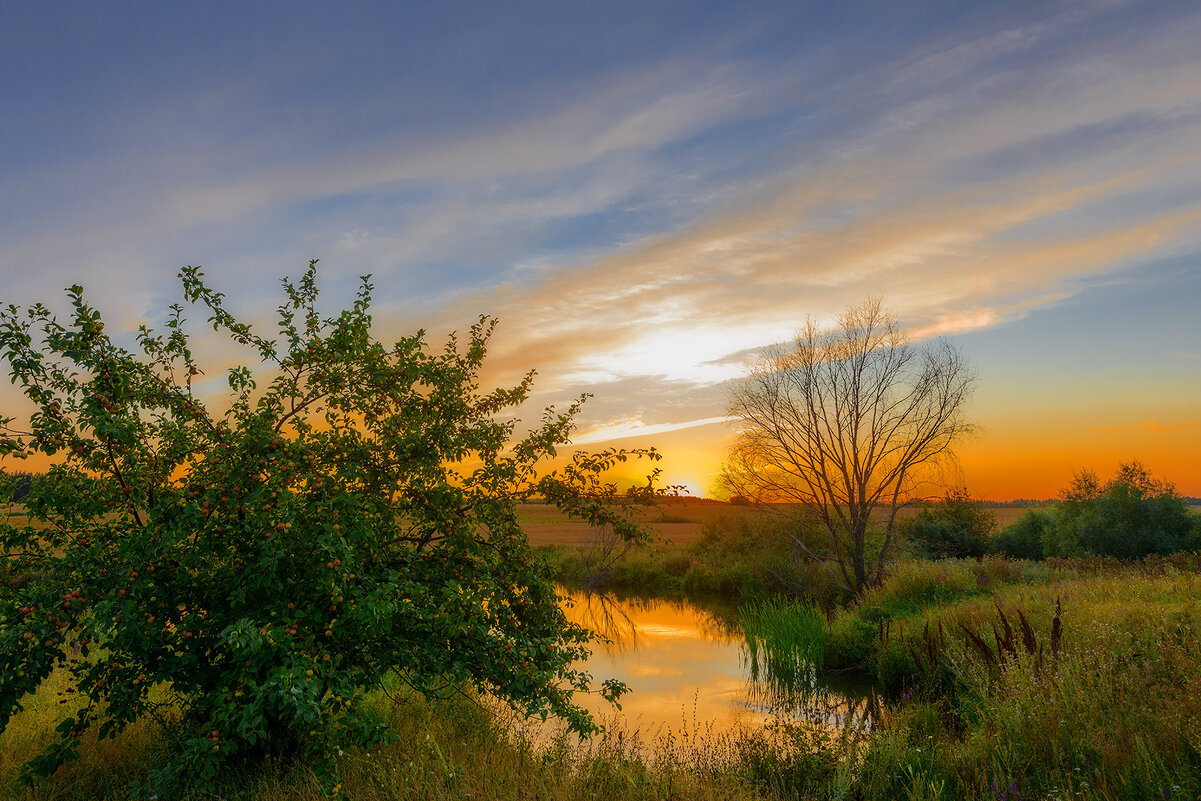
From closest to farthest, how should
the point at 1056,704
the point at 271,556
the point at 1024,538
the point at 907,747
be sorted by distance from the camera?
the point at 271,556, the point at 1056,704, the point at 907,747, the point at 1024,538

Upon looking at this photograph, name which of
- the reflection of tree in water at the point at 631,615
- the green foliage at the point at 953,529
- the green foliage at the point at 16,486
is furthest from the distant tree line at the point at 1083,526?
the green foliage at the point at 16,486

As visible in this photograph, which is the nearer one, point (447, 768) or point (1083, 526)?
point (447, 768)

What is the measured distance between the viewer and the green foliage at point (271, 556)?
6.22 metres

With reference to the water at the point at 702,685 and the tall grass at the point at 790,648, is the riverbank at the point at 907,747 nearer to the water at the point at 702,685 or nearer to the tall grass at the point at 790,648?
the water at the point at 702,685

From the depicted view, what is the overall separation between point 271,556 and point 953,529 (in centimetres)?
3385

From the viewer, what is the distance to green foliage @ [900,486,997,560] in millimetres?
32625

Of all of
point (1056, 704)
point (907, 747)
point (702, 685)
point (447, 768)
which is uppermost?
point (447, 768)

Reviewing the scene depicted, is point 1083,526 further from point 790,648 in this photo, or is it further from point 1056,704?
point 1056,704

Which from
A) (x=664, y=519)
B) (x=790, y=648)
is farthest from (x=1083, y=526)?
(x=664, y=519)

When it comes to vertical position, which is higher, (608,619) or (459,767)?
(459,767)

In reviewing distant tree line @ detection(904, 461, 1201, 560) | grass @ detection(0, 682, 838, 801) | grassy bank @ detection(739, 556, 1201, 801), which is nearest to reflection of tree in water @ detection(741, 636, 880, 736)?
grassy bank @ detection(739, 556, 1201, 801)

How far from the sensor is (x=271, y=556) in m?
6.18

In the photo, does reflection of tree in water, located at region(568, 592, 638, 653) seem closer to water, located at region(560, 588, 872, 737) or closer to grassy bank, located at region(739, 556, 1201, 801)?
water, located at region(560, 588, 872, 737)

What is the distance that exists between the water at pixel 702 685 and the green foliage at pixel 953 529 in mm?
12680
